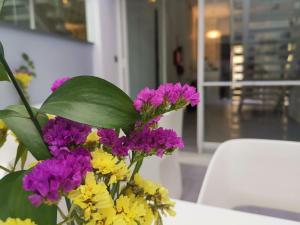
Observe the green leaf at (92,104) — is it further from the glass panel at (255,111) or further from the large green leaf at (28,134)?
the glass panel at (255,111)

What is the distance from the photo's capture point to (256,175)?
115 centimetres

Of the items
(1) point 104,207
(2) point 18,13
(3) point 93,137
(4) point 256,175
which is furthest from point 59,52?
(1) point 104,207

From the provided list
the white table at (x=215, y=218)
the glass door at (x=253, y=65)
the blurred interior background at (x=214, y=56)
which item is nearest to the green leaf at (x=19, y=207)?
the white table at (x=215, y=218)

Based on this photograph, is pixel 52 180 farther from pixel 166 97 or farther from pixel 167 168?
pixel 167 168

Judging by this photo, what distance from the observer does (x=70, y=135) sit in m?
0.30

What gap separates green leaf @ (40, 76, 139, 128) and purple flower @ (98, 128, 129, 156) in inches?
1.0

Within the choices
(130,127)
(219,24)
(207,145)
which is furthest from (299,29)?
(130,127)

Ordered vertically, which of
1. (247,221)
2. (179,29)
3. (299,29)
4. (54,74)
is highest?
(179,29)

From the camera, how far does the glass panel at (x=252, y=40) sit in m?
2.88

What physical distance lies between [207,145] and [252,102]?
0.72 metres

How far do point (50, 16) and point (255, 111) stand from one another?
7.98 feet

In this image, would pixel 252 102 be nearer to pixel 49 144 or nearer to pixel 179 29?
pixel 49 144

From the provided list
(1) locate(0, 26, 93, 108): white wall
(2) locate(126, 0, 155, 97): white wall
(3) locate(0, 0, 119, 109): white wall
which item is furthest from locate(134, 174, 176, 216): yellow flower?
(2) locate(126, 0, 155, 97): white wall

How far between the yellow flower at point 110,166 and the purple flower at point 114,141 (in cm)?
2
